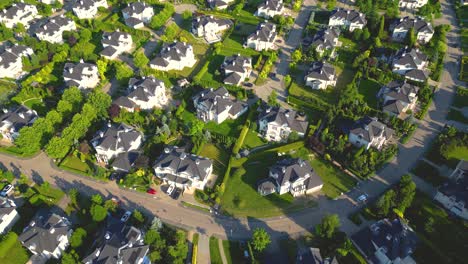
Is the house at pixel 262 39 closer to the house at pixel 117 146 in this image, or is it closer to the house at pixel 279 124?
the house at pixel 279 124

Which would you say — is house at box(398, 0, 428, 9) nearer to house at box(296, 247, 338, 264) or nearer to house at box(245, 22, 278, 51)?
house at box(245, 22, 278, 51)

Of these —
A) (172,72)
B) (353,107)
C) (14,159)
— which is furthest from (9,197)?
(353,107)

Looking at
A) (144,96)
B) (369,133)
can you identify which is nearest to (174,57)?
(144,96)

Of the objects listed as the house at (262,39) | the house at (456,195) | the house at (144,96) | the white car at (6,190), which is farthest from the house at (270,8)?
the white car at (6,190)

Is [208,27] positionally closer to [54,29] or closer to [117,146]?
[54,29]

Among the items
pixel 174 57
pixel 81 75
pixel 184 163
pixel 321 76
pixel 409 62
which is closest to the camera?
pixel 184 163

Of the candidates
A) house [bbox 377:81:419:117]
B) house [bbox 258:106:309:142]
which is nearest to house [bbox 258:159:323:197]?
house [bbox 258:106:309:142]
